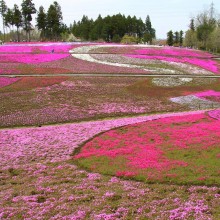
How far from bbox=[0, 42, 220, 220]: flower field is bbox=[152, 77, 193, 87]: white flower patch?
Answer: 0.58 feet

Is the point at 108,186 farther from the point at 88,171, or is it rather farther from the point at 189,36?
the point at 189,36

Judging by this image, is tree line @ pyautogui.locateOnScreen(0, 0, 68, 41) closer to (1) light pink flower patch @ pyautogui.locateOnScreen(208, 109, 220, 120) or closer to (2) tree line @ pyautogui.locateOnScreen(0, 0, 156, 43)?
(2) tree line @ pyautogui.locateOnScreen(0, 0, 156, 43)

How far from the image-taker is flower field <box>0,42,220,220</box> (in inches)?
537

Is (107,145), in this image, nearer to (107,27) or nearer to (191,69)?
(191,69)

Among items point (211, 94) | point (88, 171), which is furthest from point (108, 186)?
point (211, 94)

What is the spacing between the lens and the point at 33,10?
117 metres

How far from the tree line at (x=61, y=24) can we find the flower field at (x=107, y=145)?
63086 millimetres

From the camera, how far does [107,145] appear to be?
78.1ft

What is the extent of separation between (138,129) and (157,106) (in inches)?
571

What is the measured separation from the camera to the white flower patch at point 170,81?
52856 mm

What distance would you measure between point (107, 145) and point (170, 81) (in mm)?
33609

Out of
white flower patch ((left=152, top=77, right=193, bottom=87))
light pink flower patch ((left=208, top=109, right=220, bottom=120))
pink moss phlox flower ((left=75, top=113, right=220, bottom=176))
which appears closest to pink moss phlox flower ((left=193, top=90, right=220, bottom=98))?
white flower patch ((left=152, top=77, right=193, bottom=87))

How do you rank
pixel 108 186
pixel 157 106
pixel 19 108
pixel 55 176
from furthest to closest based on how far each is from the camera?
1. pixel 157 106
2. pixel 19 108
3. pixel 55 176
4. pixel 108 186

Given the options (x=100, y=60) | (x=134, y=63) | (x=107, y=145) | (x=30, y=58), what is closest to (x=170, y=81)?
(x=134, y=63)
